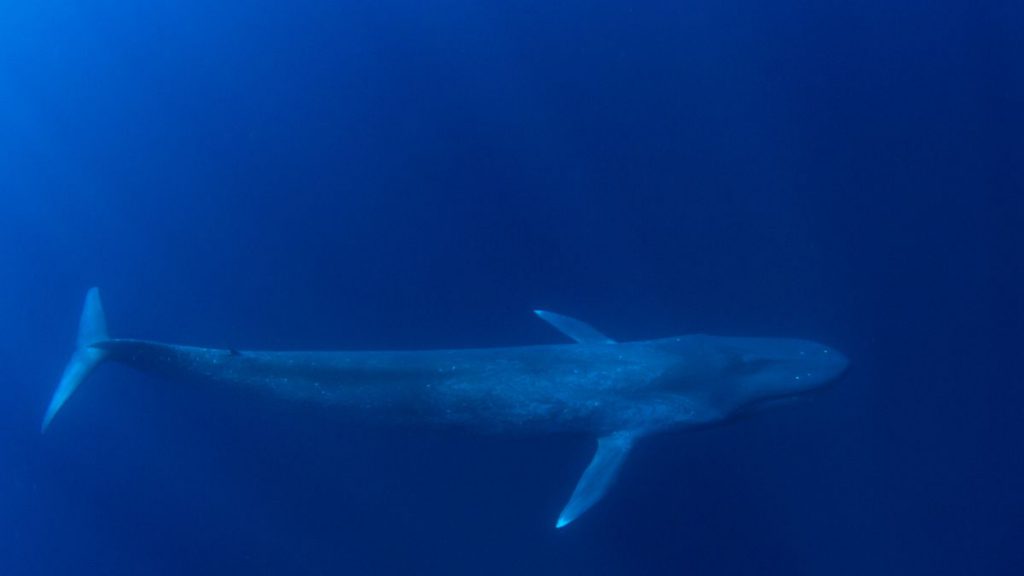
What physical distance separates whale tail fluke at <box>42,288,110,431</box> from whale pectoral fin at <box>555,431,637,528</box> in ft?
23.7

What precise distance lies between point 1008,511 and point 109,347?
1420 cm

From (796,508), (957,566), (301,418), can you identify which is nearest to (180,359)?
(301,418)

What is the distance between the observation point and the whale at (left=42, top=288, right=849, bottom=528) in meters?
9.34

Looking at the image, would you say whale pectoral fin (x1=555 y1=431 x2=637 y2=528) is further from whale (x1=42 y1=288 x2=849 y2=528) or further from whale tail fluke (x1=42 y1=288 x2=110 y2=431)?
whale tail fluke (x1=42 y1=288 x2=110 y2=431)

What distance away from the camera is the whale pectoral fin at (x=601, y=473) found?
898 centimetres

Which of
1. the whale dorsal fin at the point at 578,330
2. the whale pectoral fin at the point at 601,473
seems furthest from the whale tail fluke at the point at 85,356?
the whale pectoral fin at the point at 601,473

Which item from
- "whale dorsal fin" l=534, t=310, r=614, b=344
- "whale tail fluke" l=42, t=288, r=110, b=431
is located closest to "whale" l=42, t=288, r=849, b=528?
"whale dorsal fin" l=534, t=310, r=614, b=344

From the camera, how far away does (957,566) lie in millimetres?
11227

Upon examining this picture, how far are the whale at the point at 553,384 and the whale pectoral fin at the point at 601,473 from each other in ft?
0.04

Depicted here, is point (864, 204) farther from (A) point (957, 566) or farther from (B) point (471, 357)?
(B) point (471, 357)

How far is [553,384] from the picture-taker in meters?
9.47

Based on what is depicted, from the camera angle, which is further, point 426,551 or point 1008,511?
point 426,551

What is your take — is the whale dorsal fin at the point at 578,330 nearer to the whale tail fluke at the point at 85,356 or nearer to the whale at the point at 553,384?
the whale at the point at 553,384

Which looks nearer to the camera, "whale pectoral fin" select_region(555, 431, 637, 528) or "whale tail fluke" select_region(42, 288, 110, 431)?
"whale pectoral fin" select_region(555, 431, 637, 528)
